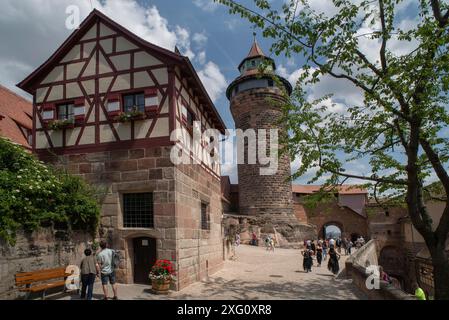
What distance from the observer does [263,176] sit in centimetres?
3023

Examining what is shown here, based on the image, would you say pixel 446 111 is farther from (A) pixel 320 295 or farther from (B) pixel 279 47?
(A) pixel 320 295

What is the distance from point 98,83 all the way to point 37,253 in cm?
518

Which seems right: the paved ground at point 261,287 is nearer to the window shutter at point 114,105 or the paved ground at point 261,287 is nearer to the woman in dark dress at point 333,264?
the woman in dark dress at point 333,264

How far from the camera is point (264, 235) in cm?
2827

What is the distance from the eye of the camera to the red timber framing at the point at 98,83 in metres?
9.98

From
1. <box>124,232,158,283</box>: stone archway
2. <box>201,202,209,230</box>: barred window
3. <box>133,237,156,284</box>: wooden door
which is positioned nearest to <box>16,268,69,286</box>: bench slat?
<box>124,232,158,283</box>: stone archway

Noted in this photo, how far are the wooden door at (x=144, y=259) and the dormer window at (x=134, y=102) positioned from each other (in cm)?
370

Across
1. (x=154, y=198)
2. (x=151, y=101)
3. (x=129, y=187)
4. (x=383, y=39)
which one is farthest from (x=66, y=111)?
(x=383, y=39)

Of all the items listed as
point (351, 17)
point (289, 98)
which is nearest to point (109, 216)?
point (289, 98)

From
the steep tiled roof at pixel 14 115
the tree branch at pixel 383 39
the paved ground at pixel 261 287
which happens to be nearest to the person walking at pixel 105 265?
the paved ground at pixel 261 287

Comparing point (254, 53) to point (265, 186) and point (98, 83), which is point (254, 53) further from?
point (98, 83)

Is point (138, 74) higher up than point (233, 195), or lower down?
higher up

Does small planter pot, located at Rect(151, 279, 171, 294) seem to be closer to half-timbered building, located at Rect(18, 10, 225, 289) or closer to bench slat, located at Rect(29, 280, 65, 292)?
half-timbered building, located at Rect(18, 10, 225, 289)
